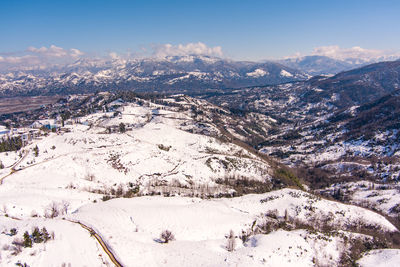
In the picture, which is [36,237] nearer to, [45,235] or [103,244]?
[45,235]

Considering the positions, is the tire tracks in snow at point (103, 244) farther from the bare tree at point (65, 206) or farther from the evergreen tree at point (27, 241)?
the bare tree at point (65, 206)

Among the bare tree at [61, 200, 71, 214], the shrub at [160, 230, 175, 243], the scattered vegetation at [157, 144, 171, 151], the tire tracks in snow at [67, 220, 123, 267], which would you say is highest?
the tire tracks in snow at [67, 220, 123, 267]

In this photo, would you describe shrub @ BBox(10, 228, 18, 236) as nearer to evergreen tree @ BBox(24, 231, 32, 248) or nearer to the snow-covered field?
the snow-covered field

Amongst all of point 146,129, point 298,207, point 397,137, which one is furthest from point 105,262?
point 397,137

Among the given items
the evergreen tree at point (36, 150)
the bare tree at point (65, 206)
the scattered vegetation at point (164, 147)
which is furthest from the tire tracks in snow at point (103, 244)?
the scattered vegetation at point (164, 147)

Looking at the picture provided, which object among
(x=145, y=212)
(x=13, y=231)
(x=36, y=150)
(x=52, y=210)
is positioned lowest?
(x=145, y=212)

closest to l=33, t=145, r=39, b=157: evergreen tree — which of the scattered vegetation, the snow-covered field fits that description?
the snow-covered field

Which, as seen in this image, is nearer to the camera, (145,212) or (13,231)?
(13,231)

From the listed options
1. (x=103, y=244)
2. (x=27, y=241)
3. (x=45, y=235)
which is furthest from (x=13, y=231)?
(x=103, y=244)

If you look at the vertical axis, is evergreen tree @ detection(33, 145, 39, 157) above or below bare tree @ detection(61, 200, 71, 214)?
above

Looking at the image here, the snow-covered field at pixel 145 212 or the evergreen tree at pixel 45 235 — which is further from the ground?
the evergreen tree at pixel 45 235

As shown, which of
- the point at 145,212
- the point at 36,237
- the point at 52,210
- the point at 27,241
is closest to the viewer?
the point at 27,241
